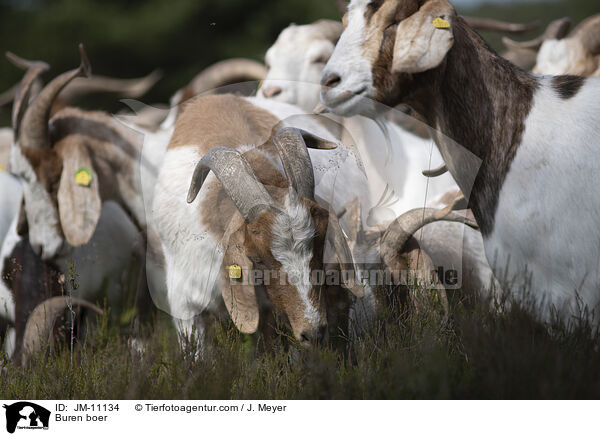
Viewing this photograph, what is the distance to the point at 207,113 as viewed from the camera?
4.05 m

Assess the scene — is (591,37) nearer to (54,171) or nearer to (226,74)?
(226,74)

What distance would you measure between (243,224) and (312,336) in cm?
58

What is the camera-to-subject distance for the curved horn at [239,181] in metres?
3.15

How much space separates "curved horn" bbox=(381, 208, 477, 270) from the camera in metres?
3.76

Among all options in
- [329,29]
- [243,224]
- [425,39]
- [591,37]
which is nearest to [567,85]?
[425,39]

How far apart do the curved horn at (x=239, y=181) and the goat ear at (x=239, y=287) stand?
12cm

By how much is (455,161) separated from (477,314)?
27.5 inches

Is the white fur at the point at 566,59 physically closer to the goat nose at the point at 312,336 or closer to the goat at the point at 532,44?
the goat at the point at 532,44

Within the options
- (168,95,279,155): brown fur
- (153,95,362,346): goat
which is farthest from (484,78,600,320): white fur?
(168,95,279,155): brown fur

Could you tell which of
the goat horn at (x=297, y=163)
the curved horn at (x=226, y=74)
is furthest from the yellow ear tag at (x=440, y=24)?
the curved horn at (x=226, y=74)

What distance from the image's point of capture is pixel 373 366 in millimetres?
3143
